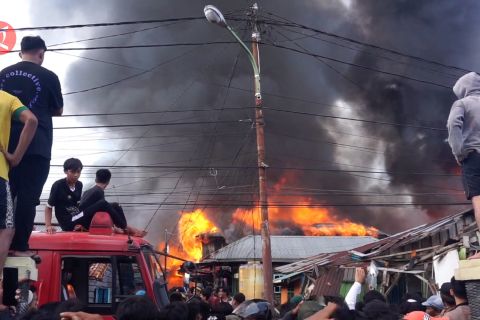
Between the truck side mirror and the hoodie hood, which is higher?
the hoodie hood

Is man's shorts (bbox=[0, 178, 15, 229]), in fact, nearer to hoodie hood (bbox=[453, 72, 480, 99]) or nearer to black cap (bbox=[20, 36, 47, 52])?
black cap (bbox=[20, 36, 47, 52])

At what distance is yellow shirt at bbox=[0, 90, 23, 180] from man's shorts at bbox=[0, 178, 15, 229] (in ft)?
0.17

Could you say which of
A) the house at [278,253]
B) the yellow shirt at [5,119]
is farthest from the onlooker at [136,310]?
the house at [278,253]

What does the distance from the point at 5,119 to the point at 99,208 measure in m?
2.60

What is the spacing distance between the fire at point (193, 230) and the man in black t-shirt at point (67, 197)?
84.5 feet

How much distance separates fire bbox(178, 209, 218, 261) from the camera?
31.5m

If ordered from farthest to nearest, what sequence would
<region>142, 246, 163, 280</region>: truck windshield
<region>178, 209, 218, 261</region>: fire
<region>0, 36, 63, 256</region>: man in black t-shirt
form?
<region>178, 209, 218, 261</region>: fire, <region>142, 246, 163, 280</region>: truck windshield, <region>0, 36, 63, 256</region>: man in black t-shirt

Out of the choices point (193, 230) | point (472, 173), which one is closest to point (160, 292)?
point (472, 173)

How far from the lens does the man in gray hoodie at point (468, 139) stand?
3.21m

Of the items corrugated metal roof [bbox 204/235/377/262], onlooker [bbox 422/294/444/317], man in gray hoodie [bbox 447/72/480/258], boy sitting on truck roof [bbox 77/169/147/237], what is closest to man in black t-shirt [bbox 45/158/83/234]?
boy sitting on truck roof [bbox 77/169/147/237]

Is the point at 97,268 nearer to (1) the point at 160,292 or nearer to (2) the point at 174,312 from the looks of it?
(1) the point at 160,292

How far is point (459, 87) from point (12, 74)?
297 centimetres

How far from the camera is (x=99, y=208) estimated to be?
17.2 ft

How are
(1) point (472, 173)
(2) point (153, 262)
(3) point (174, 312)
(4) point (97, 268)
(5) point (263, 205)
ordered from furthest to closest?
(5) point (263, 205) → (2) point (153, 262) → (4) point (97, 268) → (3) point (174, 312) → (1) point (472, 173)
